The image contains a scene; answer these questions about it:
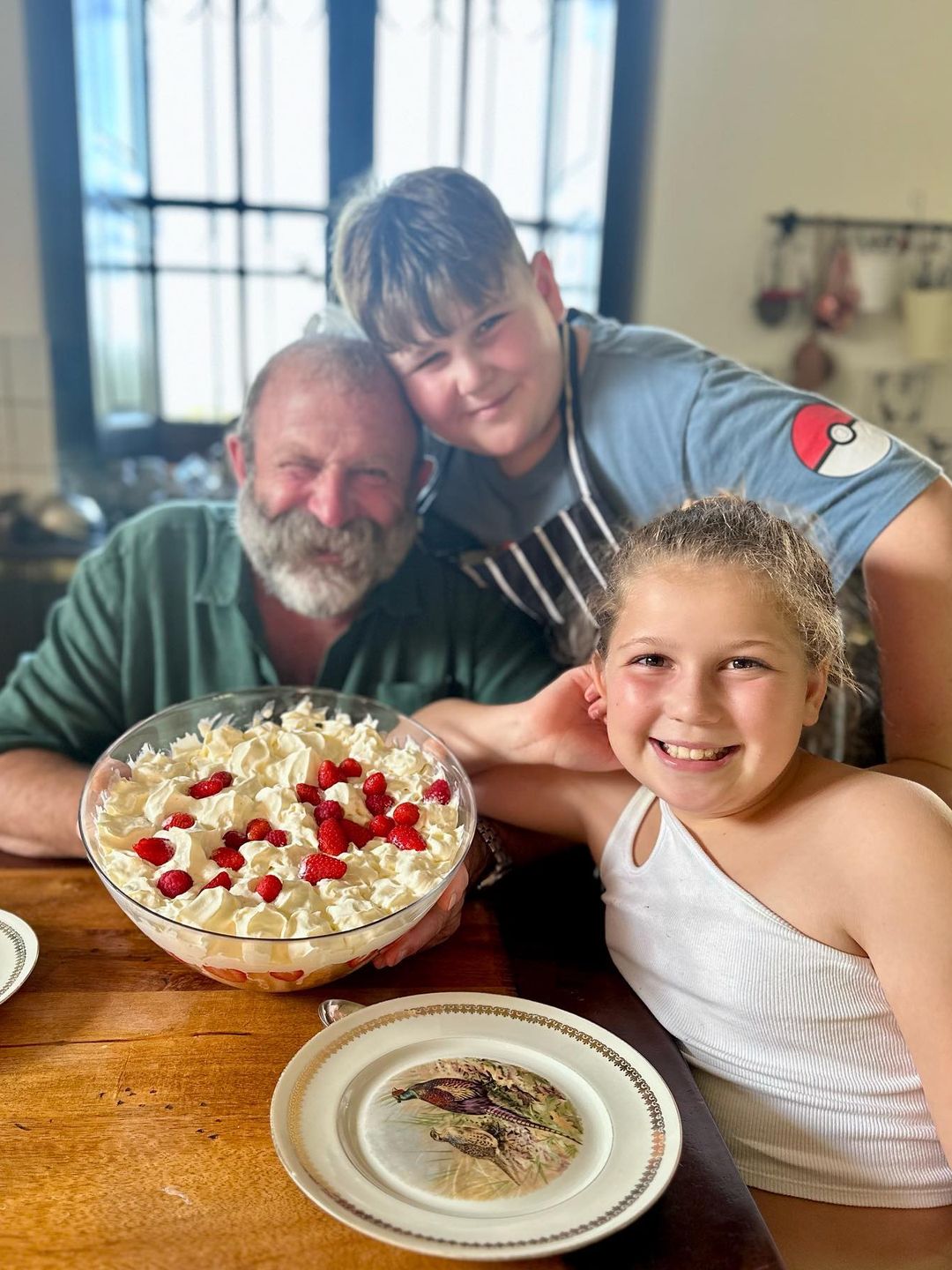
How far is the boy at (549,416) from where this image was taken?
152 cm

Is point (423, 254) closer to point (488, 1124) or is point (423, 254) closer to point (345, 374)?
point (345, 374)

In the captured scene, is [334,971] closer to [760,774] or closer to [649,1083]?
[649,1083]

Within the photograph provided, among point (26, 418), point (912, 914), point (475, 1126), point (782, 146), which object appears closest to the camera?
point (475, 1126)

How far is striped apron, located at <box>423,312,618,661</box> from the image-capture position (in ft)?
5.47

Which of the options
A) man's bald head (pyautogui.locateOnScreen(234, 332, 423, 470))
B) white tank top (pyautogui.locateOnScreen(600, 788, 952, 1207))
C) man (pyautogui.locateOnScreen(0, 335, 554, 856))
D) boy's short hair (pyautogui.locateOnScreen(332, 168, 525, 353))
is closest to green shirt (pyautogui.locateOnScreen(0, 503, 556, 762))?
man (pyautogui.locateOnScreen(0, 335, 554, 856))

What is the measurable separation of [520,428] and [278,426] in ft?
1.35

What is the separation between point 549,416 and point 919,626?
0.65 metres

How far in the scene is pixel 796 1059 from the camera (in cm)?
118

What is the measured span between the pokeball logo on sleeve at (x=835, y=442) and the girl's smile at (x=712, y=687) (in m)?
0.41

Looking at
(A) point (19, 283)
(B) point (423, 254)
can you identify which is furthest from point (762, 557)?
(A) point (19, 283)

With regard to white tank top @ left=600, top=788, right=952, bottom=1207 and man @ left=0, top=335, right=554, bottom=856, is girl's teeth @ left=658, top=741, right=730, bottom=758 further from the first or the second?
man @ left=0, top=335, right=554, bottom=856

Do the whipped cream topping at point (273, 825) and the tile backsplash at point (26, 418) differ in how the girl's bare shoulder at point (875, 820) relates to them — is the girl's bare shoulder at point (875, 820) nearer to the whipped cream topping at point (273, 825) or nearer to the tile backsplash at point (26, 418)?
the whipped cream topping at point (273, 825)

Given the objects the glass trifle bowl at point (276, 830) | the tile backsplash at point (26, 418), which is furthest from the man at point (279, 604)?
the tile backsplash at point (26, 418)

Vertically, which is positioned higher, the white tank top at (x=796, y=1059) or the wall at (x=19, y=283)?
the wall at (x=19, y=283)
